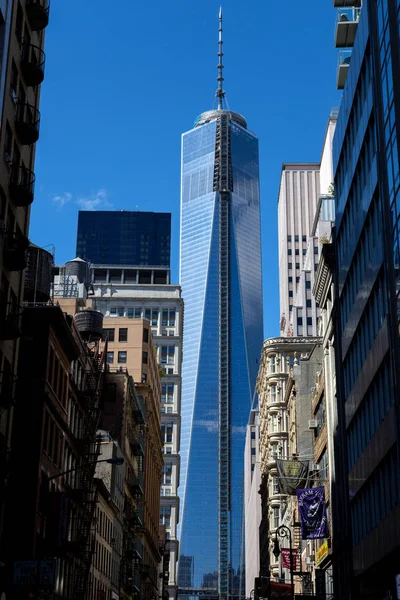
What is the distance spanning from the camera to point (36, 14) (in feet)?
155

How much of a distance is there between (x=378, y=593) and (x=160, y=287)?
14074cm

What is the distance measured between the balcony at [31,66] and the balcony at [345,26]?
2929 centimetres

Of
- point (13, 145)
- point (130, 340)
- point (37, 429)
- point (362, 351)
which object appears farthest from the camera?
point (130, 340)

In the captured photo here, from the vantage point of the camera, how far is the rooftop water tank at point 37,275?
204 feet

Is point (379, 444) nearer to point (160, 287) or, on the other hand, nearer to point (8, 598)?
point (8, 598)

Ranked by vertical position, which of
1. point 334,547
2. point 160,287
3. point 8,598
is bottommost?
point 8,598

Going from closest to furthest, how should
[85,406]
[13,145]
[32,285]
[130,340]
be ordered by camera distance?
[13,145], [32,285], [85,406], [130,340]

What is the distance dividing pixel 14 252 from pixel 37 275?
20.8 meters

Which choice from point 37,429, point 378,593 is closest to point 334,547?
point 378,593

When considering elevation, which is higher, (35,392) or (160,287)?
(160,287)

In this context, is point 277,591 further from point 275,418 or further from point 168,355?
point 168,355

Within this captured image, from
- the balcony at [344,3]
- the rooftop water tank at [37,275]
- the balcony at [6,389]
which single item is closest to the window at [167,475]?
the rooftop water tank at [37,275]

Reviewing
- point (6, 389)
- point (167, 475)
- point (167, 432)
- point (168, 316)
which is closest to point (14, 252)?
point (6, 389)

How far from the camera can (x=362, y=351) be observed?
180 feet
